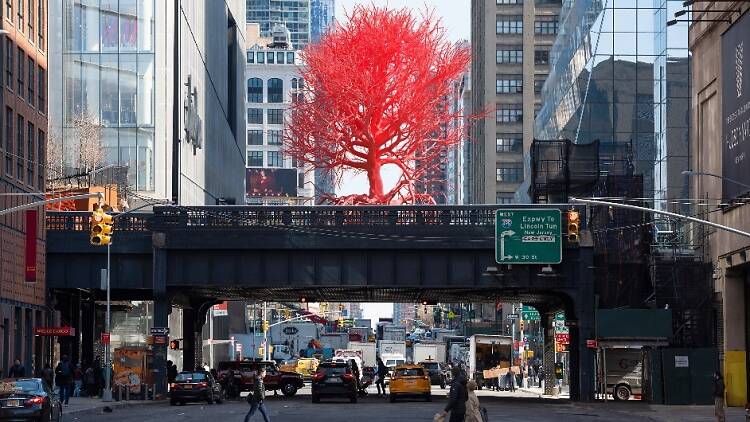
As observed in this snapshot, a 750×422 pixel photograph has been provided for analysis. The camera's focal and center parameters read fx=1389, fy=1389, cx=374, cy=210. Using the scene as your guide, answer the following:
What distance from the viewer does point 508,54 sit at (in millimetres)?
185875

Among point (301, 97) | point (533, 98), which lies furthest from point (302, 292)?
point (533, 98)

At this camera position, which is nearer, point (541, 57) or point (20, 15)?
point (20, 15)

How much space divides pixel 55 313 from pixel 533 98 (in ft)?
398

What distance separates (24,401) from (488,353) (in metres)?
60.9

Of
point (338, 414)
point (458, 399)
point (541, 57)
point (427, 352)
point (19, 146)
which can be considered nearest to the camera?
point (458, 399)

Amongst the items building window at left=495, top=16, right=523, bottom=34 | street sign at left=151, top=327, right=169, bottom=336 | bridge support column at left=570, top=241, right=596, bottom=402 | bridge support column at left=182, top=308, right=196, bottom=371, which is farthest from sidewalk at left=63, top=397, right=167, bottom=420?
building window at left=495, top=16, right=523, bottom=34

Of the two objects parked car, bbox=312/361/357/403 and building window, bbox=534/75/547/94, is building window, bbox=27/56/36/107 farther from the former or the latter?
building window, bbox=534/75/547/94

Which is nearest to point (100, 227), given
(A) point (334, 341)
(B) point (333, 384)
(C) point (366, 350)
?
(B) point (333, 384)

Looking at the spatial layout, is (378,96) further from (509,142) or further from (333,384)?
(509,142)

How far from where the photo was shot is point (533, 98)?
603 feet

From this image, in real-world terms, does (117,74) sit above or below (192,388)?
above

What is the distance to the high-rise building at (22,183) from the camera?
62.3 metres

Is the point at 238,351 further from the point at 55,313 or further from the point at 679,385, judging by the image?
the point at 679,385

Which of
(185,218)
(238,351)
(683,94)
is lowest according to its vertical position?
(238,351)
